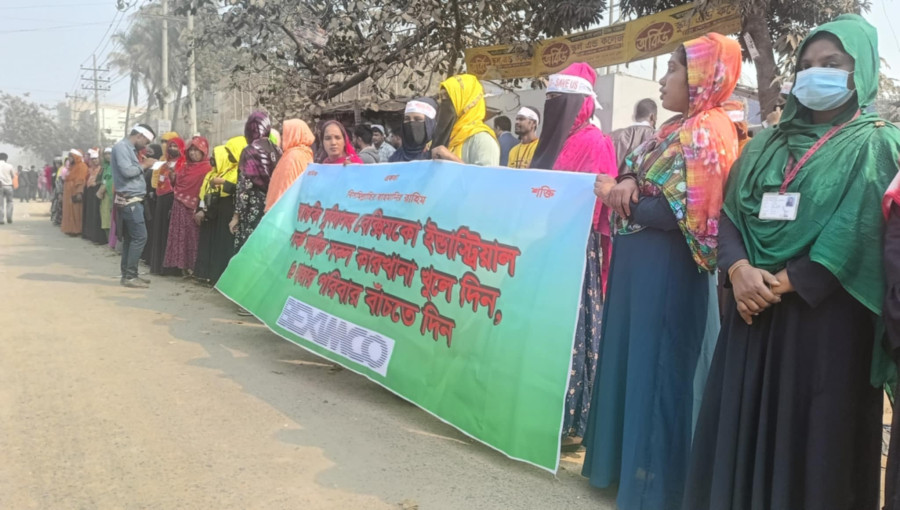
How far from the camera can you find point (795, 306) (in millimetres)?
2016

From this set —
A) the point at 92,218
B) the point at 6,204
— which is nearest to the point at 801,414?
the point at 92,218

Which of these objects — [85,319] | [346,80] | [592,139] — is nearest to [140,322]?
[85,319]

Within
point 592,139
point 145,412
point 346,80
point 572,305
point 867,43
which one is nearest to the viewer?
point 867,43

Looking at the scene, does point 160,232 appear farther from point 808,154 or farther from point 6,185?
point 6,185

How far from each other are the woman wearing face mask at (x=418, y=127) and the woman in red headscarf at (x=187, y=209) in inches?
163

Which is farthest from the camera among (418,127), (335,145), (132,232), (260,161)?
(132,232)

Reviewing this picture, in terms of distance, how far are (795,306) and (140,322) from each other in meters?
5.16

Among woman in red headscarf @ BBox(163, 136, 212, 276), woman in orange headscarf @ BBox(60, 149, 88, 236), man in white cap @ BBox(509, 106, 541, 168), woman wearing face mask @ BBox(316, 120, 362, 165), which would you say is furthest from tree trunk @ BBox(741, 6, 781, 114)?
woman in orange headscarf @ BBox(60, 149, 88, 236)

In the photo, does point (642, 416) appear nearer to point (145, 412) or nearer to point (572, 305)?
point (572, 305)

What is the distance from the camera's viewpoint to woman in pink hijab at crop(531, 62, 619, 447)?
9.81ft

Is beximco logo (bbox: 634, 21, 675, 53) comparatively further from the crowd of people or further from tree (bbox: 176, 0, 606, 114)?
the crowd of people

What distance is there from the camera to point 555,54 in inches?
324

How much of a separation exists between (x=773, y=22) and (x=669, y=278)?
23.7 feet

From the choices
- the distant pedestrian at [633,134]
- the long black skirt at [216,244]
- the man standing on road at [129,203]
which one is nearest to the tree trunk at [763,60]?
the distant pedestrian at [633,134]
